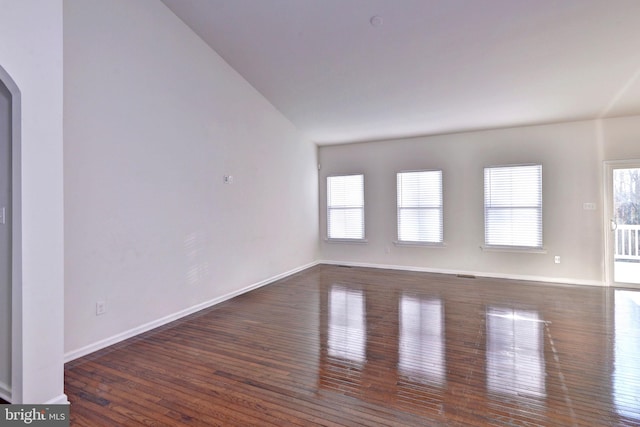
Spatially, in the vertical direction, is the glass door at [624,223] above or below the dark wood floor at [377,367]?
above

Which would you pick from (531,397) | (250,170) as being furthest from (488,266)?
(250,170)

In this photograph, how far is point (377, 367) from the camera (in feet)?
8.62

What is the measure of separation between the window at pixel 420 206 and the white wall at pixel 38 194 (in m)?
5.60

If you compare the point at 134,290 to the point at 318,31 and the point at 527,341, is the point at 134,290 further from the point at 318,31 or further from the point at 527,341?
the point at 527,341

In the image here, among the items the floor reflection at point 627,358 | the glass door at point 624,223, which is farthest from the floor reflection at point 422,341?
the glass door at point 624,223

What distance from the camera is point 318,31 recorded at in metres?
3.78

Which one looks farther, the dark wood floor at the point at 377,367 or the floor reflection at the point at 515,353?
the floor reflection at the point at 515,353

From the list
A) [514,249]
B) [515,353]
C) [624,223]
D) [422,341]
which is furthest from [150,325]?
[624,223]

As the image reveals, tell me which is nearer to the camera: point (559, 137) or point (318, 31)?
point (318, 31)

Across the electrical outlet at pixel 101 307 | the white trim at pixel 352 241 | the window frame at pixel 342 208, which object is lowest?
the electrical outlet at pixel 101 307

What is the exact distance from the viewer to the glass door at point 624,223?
507 centimetres

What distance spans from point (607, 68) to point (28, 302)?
6003 millimetres

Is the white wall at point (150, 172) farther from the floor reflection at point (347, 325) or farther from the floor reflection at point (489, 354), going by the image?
the floor reflection at point (489, 354)

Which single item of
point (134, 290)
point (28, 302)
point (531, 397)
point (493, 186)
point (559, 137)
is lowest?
point (531, 397)
